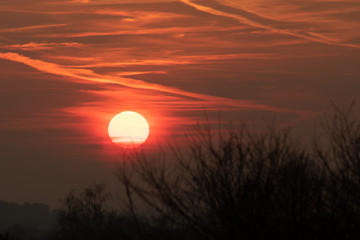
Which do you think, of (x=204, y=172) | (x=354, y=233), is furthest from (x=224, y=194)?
(x=354, y=233)

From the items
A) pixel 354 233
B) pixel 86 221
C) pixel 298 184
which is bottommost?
pixel 354 233

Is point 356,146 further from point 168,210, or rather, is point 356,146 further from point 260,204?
point 168,210

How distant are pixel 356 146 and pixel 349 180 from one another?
2.15 metres

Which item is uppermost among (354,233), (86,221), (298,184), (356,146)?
(86,221)

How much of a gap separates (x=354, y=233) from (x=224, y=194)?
3600 millimetres

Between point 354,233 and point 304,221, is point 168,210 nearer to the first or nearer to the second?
point 304,221

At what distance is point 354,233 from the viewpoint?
58.1 feet

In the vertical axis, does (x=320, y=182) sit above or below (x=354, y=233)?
above

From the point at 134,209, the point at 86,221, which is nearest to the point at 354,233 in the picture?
the point at 134,209

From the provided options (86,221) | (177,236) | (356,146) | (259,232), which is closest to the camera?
(259,232)

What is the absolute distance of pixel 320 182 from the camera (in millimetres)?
18906

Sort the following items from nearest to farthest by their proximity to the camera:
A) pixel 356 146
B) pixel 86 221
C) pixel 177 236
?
pixel 177 236 → pixel 356 146 → pixel 86 221

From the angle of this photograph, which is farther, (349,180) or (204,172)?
(349,180)

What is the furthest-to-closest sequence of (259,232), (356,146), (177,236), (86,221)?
1. (86,221)
2. (356,146)
3. (177,236)
4. (259,232)
